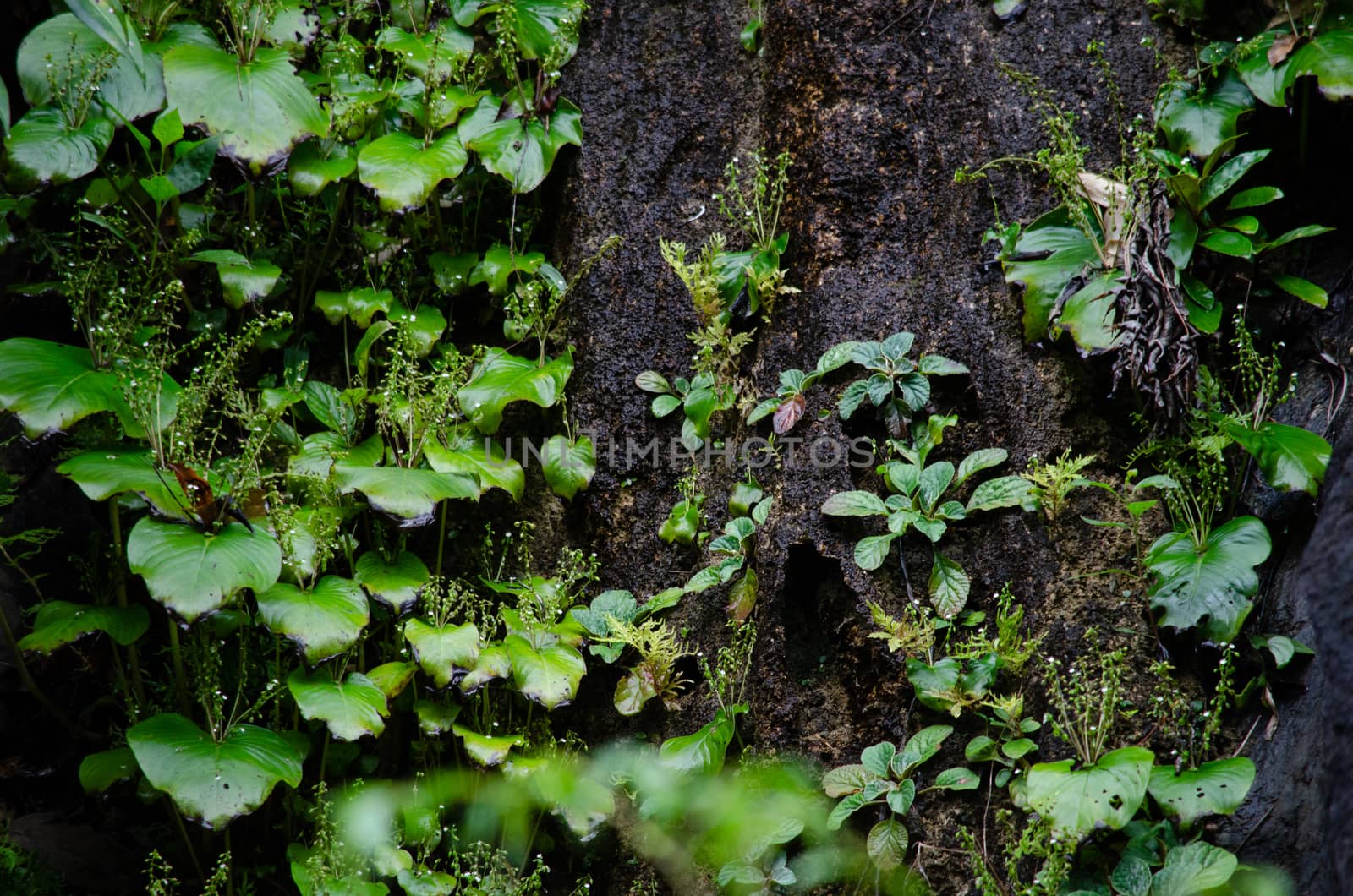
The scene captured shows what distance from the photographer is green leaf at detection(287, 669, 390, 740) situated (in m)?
2.45

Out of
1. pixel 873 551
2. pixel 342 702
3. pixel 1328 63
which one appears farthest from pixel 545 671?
pixel 1328 63

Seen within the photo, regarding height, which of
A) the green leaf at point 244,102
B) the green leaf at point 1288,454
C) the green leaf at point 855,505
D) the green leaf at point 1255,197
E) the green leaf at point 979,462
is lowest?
the green leaf at point 855,505

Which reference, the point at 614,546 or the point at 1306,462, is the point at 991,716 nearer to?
the point at 1306,462

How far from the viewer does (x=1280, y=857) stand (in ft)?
6.73

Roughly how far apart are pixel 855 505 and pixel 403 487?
124 cm

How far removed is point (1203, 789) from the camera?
2.05 m

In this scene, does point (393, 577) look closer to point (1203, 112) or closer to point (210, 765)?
point (210, 765)

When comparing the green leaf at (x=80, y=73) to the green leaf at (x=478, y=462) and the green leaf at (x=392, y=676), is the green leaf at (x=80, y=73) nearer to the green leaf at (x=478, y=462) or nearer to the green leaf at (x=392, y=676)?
the green leaf at (x=478, y=462)

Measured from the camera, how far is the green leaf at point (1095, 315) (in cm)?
246

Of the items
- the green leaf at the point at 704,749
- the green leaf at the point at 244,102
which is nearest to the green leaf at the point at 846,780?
the green leaf at the point at 704,749

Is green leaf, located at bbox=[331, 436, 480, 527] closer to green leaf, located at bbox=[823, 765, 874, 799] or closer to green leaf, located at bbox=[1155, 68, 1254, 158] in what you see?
green leaf, located at bbox=[823, 765, 874, 799]

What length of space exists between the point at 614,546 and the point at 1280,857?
6.27 feet

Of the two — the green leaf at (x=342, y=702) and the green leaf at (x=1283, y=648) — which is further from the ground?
the green leaf at (x=1283, y=648)

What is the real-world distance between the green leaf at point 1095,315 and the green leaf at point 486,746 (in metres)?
1.90
